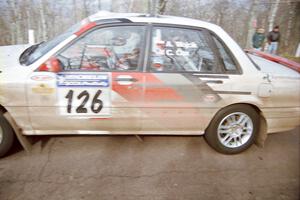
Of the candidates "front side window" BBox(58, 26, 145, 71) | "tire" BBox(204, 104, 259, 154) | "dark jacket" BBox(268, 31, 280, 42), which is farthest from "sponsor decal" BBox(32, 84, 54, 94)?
"dark jacket" BBox(268, 31, 280, 42)

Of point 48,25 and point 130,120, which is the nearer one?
point 130,120

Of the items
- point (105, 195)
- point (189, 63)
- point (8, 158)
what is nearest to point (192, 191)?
point (105, 195)

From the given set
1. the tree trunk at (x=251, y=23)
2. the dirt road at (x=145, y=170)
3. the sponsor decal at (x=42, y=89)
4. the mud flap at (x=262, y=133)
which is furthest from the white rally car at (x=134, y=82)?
the tree trunk at (x=251, y=23)

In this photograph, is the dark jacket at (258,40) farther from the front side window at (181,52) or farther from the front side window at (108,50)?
the front side window at (108,50)

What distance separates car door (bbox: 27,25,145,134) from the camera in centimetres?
278

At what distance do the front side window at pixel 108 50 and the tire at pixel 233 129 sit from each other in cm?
131

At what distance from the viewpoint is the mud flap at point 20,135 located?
9.37ft

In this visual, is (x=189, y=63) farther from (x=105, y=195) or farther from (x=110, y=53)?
(x=105, y=195)

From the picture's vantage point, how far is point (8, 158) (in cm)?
304

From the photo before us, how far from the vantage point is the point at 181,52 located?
2.99 m

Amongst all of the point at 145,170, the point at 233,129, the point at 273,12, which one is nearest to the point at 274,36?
the point at 273,12

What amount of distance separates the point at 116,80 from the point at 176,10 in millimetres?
10165

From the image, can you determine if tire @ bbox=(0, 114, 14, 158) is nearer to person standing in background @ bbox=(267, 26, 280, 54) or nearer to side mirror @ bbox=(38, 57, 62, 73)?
side mirror @ bbox=(38, 57, 62, 73)

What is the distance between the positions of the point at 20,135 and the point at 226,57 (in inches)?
106
